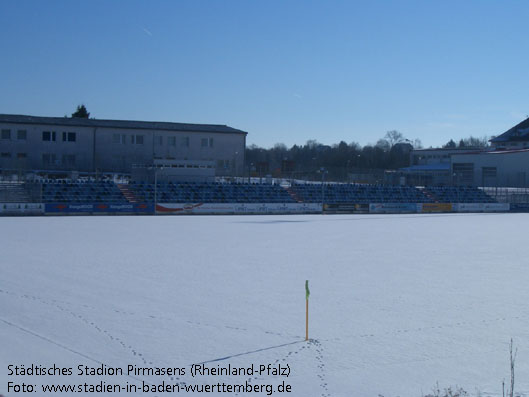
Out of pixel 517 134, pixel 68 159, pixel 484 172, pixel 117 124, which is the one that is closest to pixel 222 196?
pixel 117 124

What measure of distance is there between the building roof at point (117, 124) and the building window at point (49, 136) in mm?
951

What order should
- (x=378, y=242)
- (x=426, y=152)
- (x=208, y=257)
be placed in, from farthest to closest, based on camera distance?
1. (x=426, y=152)
2. (x=378, y=242)
3. (x=208, y=257)

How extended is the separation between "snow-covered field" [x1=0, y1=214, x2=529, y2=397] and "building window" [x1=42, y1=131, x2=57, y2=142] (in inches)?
1394

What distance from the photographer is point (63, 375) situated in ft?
26.3

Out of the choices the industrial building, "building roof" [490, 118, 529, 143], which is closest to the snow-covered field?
the industrial building

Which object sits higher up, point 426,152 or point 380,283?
point 426,152

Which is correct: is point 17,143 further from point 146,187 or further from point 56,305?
point 56,305

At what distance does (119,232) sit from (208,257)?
11082 millimetres

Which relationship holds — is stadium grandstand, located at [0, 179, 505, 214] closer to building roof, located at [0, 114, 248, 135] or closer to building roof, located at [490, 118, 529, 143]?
building roof, located at [0, 114, 248, 135]

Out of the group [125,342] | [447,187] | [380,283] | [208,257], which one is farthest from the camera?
[447,187]

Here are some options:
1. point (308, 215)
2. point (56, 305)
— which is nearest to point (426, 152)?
point (308, 215)

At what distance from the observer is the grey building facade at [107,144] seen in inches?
2194

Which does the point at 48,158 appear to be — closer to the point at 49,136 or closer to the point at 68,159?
the point at 68,159

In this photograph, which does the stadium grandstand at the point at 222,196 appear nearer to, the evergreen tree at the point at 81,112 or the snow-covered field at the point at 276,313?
the snow-covered field at the point at 276,313
